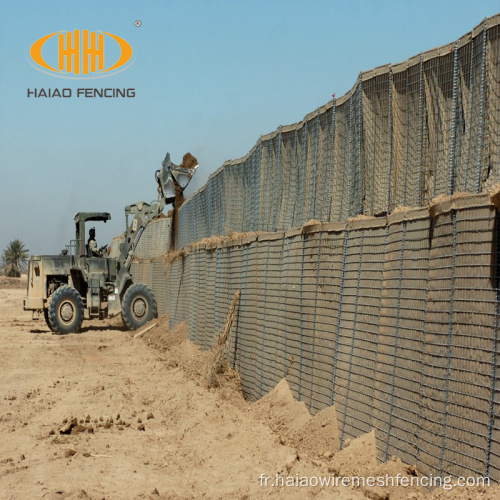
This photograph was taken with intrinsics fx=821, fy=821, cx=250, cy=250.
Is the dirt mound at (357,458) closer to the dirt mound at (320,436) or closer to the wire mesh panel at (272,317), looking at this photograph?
the dirt mound at (320,436)

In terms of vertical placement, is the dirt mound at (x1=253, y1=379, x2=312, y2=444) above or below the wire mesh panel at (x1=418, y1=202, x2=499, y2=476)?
below

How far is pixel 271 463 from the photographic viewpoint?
735 cm

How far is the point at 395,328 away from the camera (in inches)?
255

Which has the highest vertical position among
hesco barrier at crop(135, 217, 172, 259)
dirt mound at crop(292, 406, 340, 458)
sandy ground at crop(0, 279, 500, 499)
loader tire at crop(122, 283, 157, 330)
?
hesco barrier at crop(135, 217, 172, 259)

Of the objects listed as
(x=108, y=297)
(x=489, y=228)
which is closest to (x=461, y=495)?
(x=489, y=228)

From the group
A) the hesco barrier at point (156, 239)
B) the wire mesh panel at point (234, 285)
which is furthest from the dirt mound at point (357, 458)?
the hesco barrier at point (156, 239)

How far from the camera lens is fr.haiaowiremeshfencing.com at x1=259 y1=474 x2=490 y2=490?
5.24m

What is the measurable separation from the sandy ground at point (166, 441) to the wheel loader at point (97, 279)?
24.0 feet

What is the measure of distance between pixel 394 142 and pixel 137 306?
16.3m

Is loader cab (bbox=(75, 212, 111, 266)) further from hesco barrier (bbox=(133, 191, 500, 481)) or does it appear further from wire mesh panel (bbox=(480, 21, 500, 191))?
wire mesh panel (bbox=(480, 21, 500, 191))

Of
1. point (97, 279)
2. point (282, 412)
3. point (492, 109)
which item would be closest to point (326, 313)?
point (282, 412)

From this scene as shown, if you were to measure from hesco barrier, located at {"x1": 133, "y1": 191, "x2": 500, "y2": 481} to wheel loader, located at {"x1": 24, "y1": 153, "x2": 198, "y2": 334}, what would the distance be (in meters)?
12.4

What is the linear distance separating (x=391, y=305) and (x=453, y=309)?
1071 mm

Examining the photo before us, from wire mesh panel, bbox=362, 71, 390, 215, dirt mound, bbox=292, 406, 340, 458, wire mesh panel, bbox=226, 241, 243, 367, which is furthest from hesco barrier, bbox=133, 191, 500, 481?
wire mesh panel, bbox=226, 241, 243, 367
